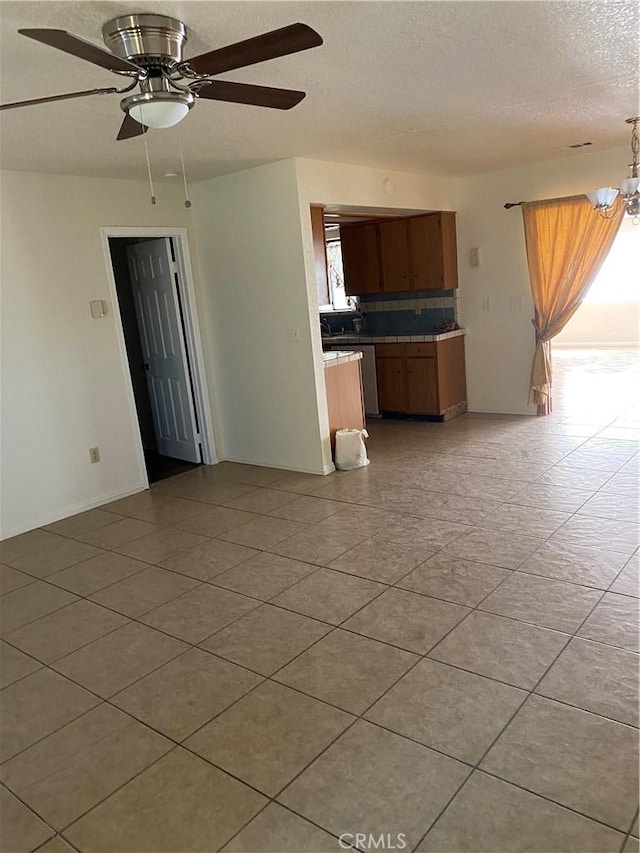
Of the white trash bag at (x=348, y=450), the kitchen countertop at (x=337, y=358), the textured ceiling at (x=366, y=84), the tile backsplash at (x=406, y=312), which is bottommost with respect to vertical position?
the white trash bag at (x=348, y=450)

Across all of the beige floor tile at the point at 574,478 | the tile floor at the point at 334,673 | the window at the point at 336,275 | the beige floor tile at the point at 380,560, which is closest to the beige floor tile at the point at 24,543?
the tile floor at the point at 334,673

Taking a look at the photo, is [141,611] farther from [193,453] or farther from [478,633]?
[193,453]

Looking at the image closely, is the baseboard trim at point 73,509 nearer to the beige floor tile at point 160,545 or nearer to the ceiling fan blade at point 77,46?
the beige floor tile at point 160,545

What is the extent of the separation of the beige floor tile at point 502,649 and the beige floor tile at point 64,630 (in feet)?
5.33

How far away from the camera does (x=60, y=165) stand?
13.6ft

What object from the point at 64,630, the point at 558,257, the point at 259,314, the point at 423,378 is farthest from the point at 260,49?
the point at 423,378

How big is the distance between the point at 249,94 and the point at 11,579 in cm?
303

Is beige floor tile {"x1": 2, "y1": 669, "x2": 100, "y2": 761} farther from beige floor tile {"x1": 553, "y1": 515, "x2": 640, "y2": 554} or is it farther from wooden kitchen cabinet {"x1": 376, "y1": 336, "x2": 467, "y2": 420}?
wooden kitchen cabinet {"x1": 376, "y1": 336, "x2": 467, "y2": 420}

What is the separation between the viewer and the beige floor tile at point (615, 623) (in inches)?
100

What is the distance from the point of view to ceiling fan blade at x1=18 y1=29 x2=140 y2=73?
164 cm

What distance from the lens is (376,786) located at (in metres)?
1.94

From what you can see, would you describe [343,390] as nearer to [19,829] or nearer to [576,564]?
[576,564]

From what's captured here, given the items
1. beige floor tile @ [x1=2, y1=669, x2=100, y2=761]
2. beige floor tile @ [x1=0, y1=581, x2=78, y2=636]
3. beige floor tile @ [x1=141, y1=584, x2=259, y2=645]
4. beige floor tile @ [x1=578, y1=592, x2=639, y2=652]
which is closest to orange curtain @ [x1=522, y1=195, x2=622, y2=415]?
beige floor tile @ [x1=578, y1=592, x2=639, y2=652]

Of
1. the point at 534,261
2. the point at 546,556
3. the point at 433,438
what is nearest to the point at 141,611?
the point at 546,556
